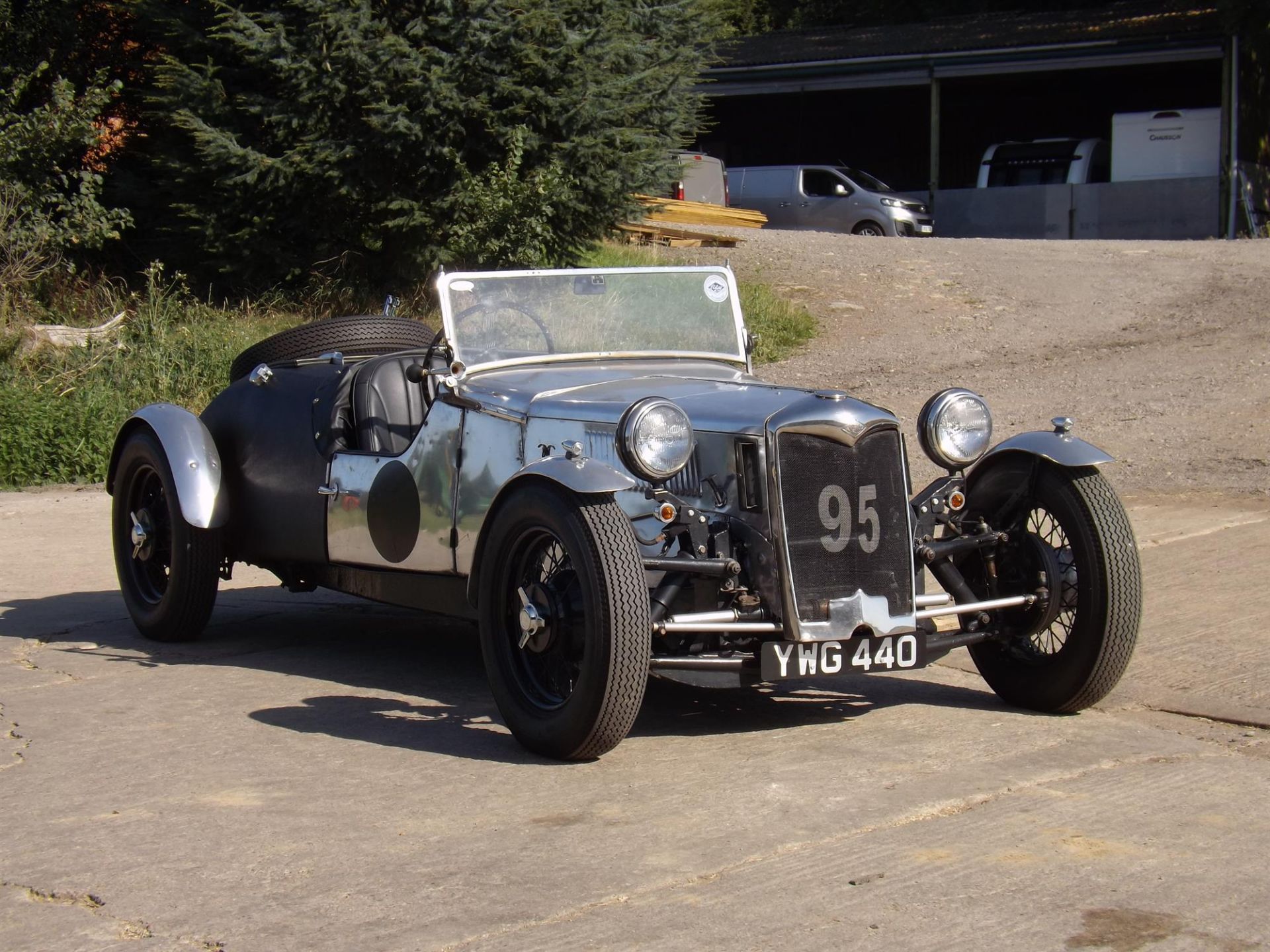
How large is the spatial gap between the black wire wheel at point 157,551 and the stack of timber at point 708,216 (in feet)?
49.1

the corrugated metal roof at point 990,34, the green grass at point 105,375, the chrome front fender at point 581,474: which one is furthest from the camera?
the corrugated metal roof at point 990,34

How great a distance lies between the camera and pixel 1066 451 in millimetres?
5184

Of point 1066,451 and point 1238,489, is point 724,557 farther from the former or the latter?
point 1238,489

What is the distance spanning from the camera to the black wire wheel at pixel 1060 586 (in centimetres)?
501

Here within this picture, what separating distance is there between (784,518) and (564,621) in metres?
0.77

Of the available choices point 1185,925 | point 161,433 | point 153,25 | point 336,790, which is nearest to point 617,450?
point 336,790

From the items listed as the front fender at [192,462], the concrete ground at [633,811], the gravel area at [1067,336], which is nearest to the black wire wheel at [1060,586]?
the concrete ground at [633,811]

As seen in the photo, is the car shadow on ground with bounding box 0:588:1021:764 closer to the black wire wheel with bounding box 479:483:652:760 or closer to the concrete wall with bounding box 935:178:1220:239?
the black wire wheel with bounding box 479:483:652:760

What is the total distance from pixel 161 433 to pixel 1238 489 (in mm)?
6560

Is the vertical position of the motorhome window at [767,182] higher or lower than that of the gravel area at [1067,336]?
higher

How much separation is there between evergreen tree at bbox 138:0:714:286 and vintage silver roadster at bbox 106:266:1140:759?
7.77 meters

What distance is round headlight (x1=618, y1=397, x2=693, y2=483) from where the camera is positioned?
4617mm

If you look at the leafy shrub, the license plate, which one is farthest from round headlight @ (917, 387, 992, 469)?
the leafy shrub

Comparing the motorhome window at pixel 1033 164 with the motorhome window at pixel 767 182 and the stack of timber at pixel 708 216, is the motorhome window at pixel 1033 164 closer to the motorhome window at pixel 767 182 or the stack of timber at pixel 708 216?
the motorhome window at pixel 767 182
